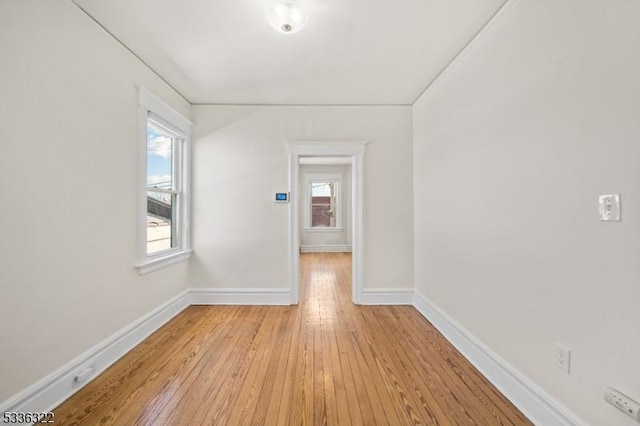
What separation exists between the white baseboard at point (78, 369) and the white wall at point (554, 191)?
2719 mm

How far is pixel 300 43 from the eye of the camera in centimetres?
207

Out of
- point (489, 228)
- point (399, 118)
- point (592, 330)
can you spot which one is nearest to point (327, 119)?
point (399, 118)

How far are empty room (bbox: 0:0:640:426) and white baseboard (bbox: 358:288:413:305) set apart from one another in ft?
0.08

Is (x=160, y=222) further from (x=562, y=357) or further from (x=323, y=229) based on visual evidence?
(x=323, y=229)

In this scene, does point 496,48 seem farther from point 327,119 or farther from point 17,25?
point 17,25

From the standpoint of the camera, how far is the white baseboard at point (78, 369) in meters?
1.40


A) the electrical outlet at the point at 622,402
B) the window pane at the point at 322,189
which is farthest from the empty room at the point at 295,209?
the window pane at the point at 322,189

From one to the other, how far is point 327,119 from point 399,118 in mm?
880

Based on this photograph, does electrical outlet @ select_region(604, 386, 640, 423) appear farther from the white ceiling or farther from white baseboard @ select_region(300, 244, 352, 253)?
white baseboard @ select_region(300, 244, 352, 253)

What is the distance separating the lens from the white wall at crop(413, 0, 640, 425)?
1.07 metres

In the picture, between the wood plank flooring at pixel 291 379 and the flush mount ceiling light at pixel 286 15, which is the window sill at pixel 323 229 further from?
the flush mount ceiling light at pixel 286 15

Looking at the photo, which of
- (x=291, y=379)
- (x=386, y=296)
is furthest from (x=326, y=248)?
(x=291, y=379)

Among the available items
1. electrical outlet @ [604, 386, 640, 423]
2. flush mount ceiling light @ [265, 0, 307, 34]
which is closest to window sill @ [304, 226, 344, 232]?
flush mount ceiling light @ [265, 0, 307, 34]

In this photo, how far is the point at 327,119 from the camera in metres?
3.24
